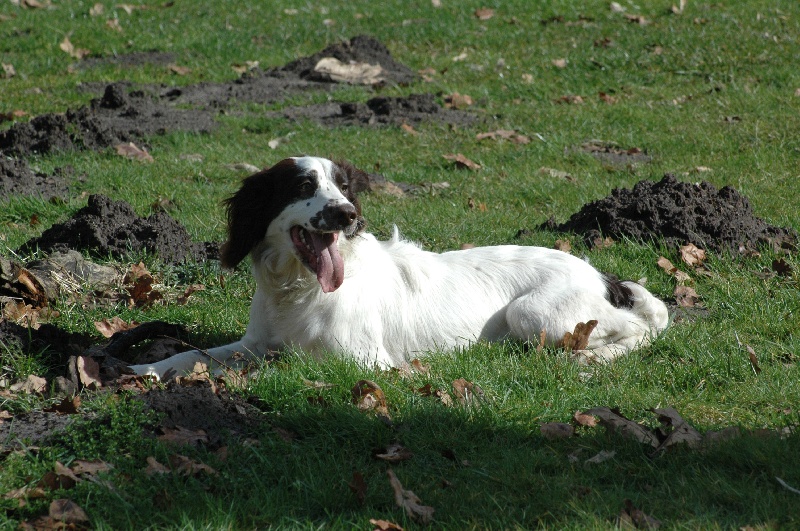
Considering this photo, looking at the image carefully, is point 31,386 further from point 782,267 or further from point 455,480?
point 782,267

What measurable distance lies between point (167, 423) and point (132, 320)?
6.76ft

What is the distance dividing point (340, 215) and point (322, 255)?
320 millimetres

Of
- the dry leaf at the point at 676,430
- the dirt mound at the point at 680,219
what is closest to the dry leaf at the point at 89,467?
the dry leaf at the point at 676,430

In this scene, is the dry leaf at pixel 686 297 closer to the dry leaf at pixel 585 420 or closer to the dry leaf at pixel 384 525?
the dry leaf at pixel 585 420

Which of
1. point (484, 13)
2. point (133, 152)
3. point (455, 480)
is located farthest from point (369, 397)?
point (484, 13)

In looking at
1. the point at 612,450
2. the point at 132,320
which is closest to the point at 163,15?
the point at 132,320

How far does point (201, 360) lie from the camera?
5.49m

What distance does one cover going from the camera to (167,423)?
14.2ft

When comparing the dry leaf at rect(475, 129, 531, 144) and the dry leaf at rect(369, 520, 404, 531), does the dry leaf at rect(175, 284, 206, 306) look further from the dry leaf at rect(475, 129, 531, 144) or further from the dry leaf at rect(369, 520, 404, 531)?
the dry leaf at rect(475, 129, 531, 144)

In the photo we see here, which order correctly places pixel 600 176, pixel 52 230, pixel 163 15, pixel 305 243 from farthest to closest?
pixel 163 15, pixel 600 176, pixel 52 230, pixel 305 243

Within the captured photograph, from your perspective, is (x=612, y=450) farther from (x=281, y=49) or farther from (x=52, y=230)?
(x=281, y=49)

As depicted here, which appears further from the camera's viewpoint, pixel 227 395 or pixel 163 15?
pixel 163 15

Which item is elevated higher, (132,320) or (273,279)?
(273,279)

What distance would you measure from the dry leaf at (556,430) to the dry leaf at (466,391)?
1.35 feet
